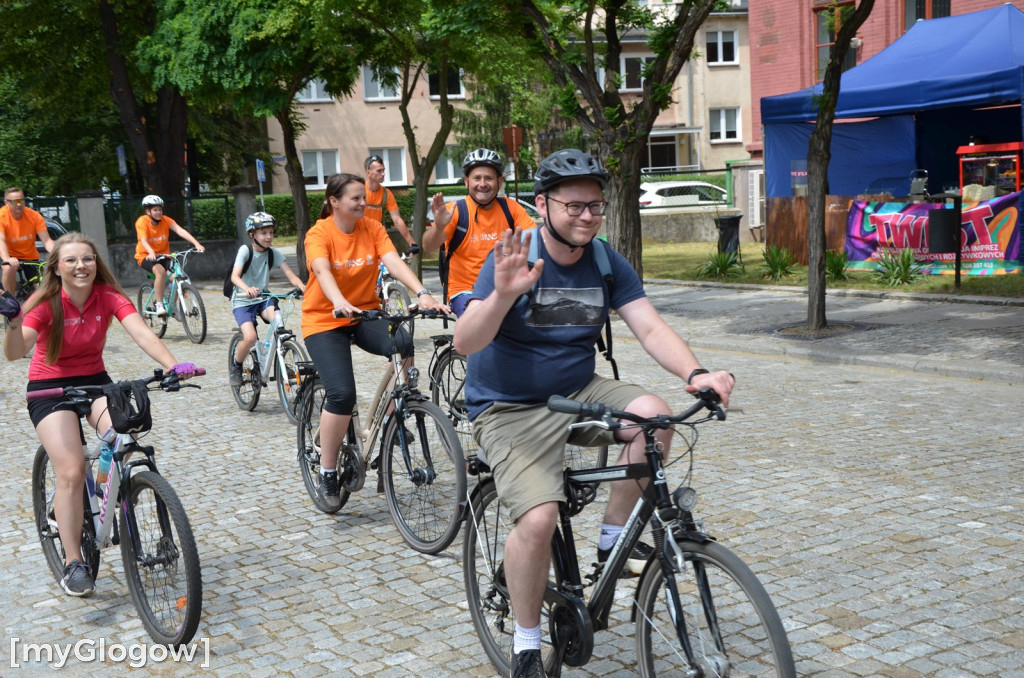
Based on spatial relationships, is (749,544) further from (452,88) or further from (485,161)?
(452,88)

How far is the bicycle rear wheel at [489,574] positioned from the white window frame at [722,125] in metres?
52.9


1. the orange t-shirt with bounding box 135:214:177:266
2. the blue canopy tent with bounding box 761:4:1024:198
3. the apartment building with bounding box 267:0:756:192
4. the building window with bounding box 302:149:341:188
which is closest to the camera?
the orange t-shirt with bounding box 135:214:177:266

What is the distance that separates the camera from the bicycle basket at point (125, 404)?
189 inches

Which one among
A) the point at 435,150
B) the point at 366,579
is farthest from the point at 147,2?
the point at 366,579

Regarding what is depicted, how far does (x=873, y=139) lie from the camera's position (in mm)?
23953

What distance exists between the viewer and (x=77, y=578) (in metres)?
5.32

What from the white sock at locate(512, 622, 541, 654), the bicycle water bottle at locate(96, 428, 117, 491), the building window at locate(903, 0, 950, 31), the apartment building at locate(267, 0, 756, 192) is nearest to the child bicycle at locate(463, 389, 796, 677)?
the white sock at locate(512, 622, 541, 654)

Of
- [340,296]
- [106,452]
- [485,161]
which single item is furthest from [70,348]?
[485,161]

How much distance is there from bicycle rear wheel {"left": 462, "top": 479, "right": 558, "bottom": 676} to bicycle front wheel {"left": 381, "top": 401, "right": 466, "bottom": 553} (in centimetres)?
129

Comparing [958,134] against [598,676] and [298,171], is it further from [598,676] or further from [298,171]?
Result: [598,676]

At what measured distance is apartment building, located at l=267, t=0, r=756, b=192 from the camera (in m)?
51.0

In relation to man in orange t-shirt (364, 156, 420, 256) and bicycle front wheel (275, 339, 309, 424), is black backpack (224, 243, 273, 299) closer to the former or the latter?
bicycle front wheel (275, 339, 309, 424)

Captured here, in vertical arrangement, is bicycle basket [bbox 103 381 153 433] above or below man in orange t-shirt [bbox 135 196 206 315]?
below

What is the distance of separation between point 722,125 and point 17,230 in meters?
43.5
